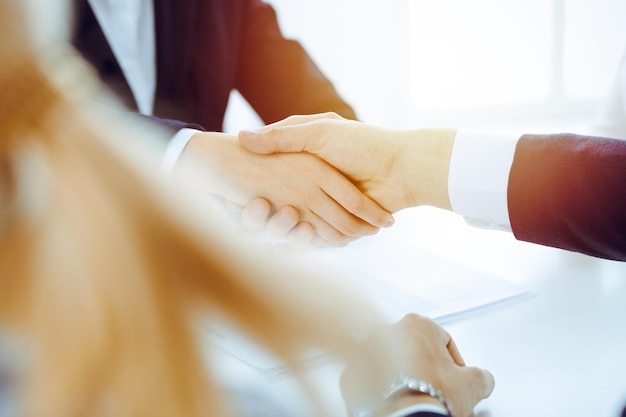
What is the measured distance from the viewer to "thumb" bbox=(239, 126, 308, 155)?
1.03m

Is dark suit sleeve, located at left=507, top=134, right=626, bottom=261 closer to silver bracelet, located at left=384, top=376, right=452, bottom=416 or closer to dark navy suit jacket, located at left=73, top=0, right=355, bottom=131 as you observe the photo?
silver bracelet, located at left=384, top=376, right=452, bottom=416

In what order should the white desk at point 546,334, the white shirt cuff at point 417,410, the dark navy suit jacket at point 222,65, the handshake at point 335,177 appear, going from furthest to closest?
1. the dark navy suit jacket at point 222,65
2. the handshake at point 335,177
3. the white desk at point 546,334
4. the white shirt cuff at point 417,410

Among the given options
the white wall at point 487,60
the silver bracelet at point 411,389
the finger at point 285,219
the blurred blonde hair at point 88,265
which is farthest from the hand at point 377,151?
the white wall at point 487,60

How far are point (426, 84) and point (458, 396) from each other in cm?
278

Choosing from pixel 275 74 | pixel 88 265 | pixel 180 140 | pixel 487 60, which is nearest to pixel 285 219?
pixel 180 140

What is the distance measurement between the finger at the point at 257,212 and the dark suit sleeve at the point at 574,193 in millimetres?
419

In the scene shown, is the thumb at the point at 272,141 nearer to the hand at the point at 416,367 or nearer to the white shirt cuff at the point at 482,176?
the white shirt cuff at the point at 482,176

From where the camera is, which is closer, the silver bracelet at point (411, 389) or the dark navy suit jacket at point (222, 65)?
the silver bracelet at point (411, 389)

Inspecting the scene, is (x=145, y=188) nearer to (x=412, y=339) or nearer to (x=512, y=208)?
(x=412, y=339)

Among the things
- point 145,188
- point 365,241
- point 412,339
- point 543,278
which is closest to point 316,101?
point 365,241

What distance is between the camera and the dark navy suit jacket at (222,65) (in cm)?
134

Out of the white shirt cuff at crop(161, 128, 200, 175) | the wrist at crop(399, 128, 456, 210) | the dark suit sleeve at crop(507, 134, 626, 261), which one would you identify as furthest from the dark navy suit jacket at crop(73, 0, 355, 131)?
the dark suit sleeve at crop(507, 134, 626, 261)

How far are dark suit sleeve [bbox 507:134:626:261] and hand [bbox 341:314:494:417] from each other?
0.22 meters

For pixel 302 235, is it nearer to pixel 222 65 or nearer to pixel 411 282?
pixel 411 282
